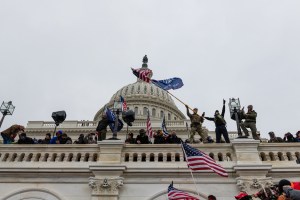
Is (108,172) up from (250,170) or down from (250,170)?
down

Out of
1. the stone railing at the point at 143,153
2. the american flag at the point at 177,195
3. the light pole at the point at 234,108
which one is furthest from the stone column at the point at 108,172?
the light pole at the point at 234,108

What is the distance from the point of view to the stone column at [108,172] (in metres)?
12.6

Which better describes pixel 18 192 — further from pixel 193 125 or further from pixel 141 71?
pixel 141 71

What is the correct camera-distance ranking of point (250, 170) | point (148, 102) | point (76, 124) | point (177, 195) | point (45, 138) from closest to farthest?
point (177, 195) < point (250, 170) < point (45, 138) < point (76, 124) < point (148, 102)

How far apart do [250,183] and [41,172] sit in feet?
25.8

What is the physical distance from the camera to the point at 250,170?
42.0ft

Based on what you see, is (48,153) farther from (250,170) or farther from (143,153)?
(250,170)

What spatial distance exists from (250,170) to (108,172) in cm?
525

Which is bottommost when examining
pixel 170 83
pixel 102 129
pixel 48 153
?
pixel 48 153

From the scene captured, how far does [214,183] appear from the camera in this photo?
12.9 m

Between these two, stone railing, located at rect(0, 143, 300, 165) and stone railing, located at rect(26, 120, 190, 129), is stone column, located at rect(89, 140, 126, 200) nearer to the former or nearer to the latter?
stone railing, located at rect(0, 143, 300, 165)

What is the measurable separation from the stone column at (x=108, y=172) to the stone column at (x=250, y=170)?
14.2 feet

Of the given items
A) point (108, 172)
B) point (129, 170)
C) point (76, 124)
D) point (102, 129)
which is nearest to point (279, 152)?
point (129, 170)

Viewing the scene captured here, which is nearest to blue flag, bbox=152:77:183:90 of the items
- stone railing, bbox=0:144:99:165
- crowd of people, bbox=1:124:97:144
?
crowd of people, bbox=1:124:97:144
